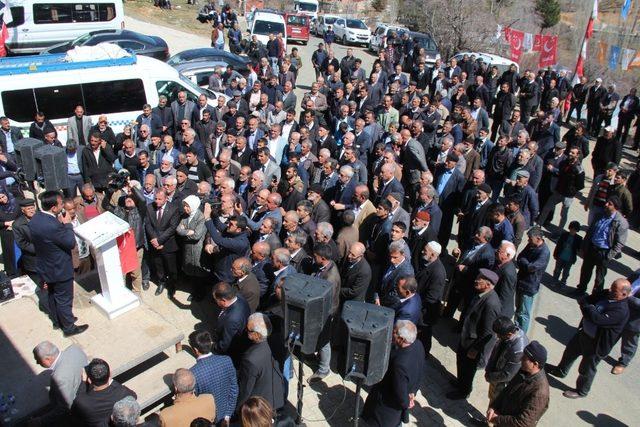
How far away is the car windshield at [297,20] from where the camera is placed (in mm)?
27562

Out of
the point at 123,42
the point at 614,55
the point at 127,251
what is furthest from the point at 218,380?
the point at 614,55

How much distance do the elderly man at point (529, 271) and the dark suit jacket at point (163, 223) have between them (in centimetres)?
438

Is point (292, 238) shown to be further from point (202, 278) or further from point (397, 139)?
point (397, 139)

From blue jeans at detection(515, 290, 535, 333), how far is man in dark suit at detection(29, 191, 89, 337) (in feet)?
16.6

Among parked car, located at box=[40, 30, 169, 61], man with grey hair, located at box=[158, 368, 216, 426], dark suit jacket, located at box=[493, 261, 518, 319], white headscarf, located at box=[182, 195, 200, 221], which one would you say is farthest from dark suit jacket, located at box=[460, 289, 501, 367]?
parked car, located at box=[40, 30, 169, 61]

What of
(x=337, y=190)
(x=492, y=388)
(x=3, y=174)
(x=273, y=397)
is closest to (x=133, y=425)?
(x=273, y=397)

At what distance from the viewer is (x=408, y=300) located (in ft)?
17.5

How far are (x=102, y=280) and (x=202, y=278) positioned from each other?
62.2 inches

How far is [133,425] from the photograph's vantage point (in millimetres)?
3902

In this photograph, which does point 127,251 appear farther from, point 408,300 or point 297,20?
point 297,20

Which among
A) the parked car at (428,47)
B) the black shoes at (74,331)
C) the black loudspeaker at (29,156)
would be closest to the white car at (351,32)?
the parked car at (428,47)

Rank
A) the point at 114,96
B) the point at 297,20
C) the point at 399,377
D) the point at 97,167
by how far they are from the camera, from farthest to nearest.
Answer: the point at 297,20
the point at 114,96
the point at 97,167
the point at 399,377

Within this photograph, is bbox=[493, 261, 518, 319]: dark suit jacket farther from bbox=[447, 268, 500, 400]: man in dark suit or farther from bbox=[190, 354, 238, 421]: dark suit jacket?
bbox=[190, 354, 238, 421]: dark suit jacket

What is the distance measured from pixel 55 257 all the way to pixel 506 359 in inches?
179
